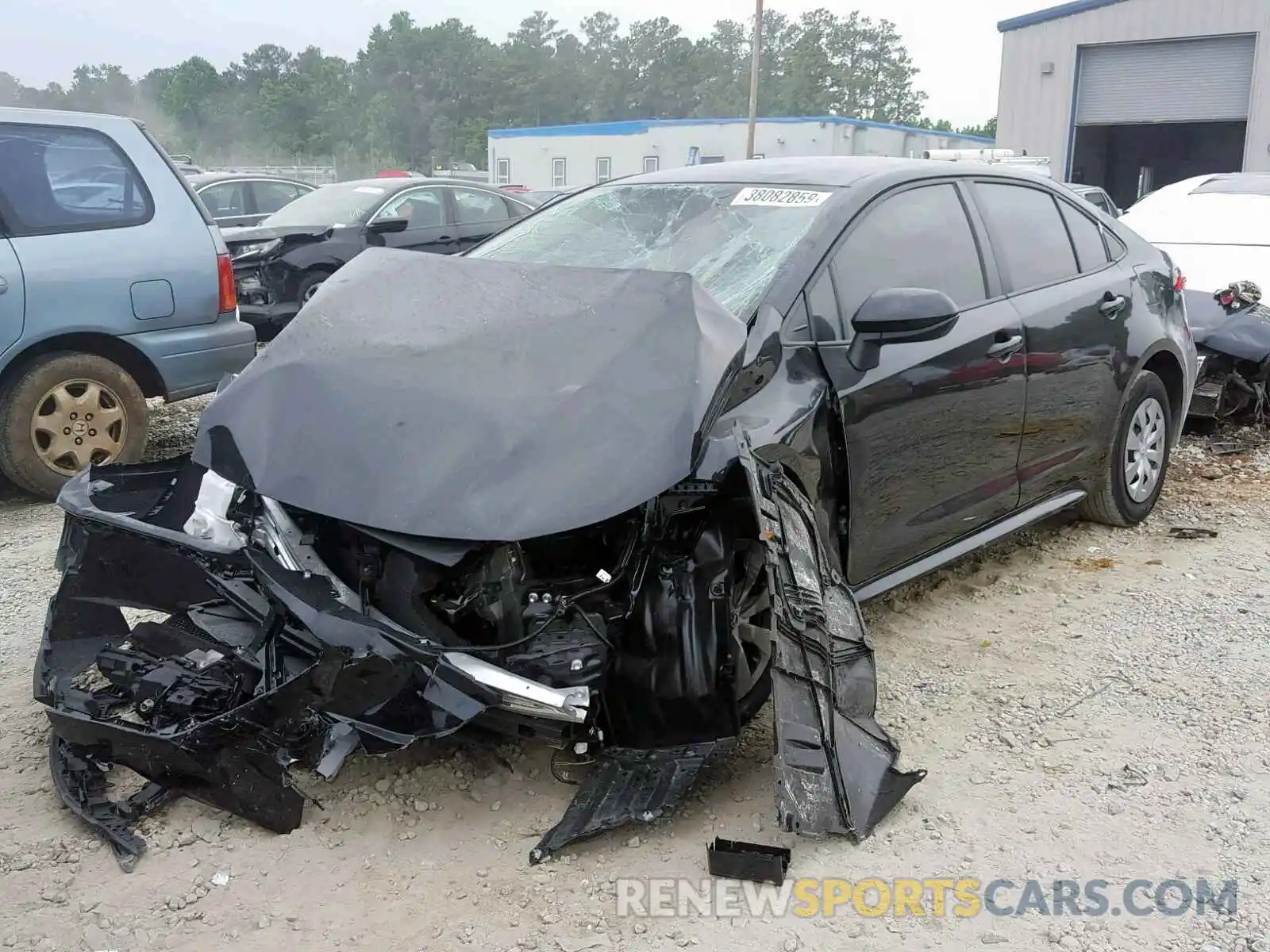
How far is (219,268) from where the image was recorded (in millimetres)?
5895

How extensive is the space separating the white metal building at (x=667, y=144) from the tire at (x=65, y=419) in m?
28.2

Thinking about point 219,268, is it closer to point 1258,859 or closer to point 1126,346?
point 1126,346

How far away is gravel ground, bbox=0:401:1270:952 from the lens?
2.46 m

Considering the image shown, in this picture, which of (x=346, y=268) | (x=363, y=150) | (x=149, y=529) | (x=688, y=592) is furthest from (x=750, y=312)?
(x=363, y=150)

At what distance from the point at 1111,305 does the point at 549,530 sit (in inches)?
119

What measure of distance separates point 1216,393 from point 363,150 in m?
63.9

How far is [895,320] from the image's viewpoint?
3264 mm

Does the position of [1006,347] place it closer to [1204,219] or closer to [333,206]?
[1204,219]

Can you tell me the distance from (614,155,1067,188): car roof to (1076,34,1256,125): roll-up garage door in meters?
22.2

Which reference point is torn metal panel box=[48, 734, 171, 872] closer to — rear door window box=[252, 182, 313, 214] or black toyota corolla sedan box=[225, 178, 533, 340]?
black toyota corolla sedan box=[225, 178, 533, 340]

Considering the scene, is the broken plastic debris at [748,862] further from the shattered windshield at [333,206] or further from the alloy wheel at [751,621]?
the shattered windshield at [333,206]

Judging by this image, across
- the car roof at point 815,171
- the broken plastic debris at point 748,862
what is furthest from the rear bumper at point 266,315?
the broken plastic debris at point 748,862

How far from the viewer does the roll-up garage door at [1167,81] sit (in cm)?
2266

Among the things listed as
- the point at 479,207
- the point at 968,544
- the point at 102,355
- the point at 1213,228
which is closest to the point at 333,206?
the point at 479,207
